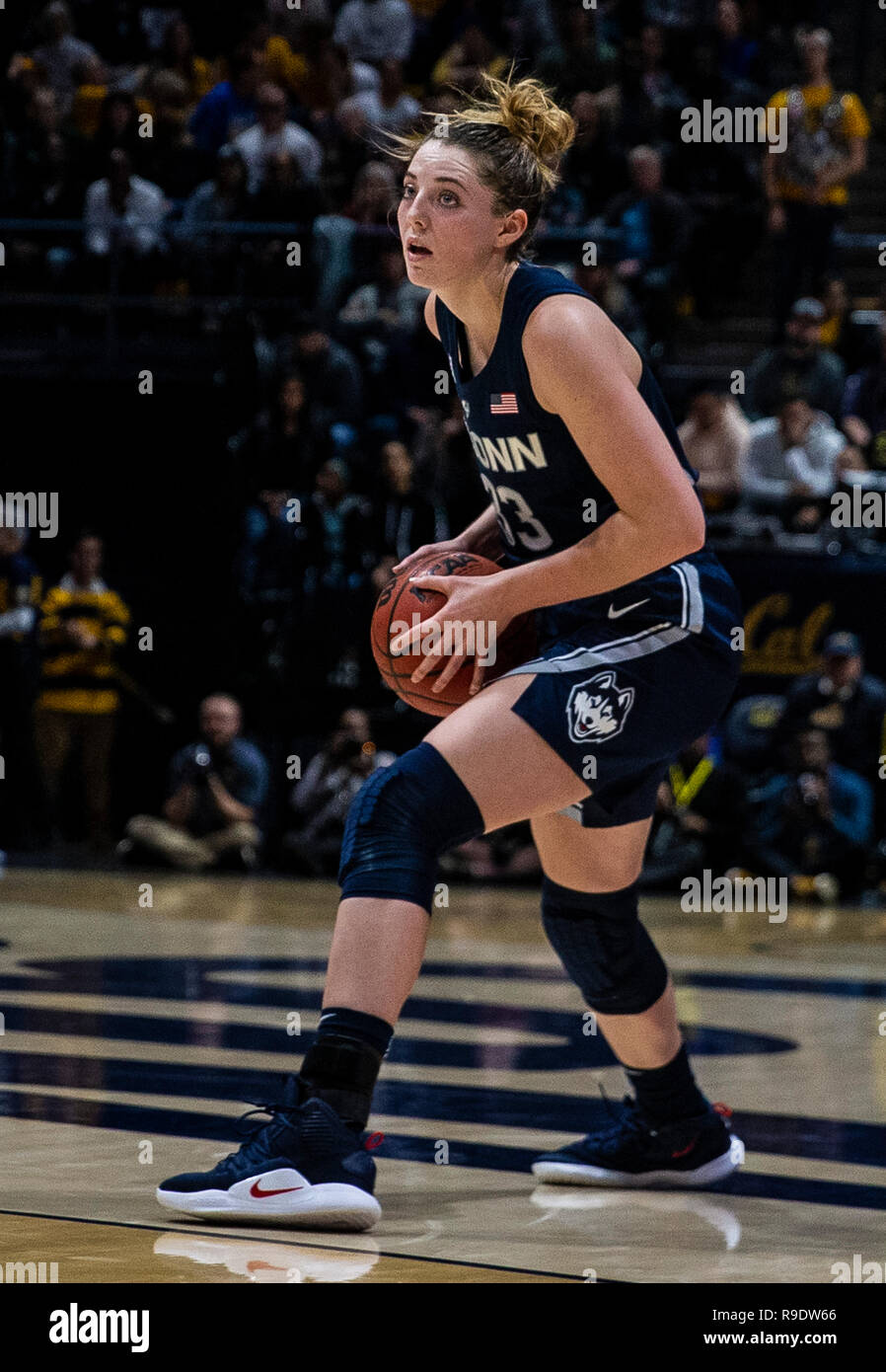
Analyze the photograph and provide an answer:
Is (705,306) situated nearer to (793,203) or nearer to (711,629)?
(793,203)

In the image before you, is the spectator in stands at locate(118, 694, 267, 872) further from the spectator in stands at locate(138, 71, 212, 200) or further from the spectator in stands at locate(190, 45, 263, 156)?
the spectator in stands at locate(190, 45, 263, 156)

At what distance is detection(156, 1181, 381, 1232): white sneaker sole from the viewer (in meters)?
3.98

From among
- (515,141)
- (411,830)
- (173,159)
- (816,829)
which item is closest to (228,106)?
(173,159)

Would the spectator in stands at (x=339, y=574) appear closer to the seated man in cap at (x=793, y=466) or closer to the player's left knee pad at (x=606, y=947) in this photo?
the seated man in cap at (x=793, y=466)

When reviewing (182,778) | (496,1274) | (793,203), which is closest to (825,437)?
(793,203)

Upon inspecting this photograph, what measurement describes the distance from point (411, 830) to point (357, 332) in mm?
10041

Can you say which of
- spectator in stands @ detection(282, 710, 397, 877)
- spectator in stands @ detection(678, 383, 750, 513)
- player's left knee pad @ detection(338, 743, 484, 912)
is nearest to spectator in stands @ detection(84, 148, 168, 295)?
spectator in stands @ detection(282, 710, 397, 877)

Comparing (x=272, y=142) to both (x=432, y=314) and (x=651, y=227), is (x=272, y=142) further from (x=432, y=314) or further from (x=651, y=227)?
(x=432, y=314)

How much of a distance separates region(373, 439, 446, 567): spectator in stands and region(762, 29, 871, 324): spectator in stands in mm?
3000

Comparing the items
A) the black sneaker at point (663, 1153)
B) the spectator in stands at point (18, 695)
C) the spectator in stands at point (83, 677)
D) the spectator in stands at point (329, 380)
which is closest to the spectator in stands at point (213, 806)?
the spectator in stands at point (83, 677)

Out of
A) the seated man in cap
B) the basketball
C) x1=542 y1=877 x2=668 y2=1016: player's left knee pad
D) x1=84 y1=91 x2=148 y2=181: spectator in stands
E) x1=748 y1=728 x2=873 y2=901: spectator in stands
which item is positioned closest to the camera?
the basketball

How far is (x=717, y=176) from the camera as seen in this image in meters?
14.8

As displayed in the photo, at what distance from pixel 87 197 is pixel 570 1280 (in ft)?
40.0

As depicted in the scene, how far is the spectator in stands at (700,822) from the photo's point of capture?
463 inches
